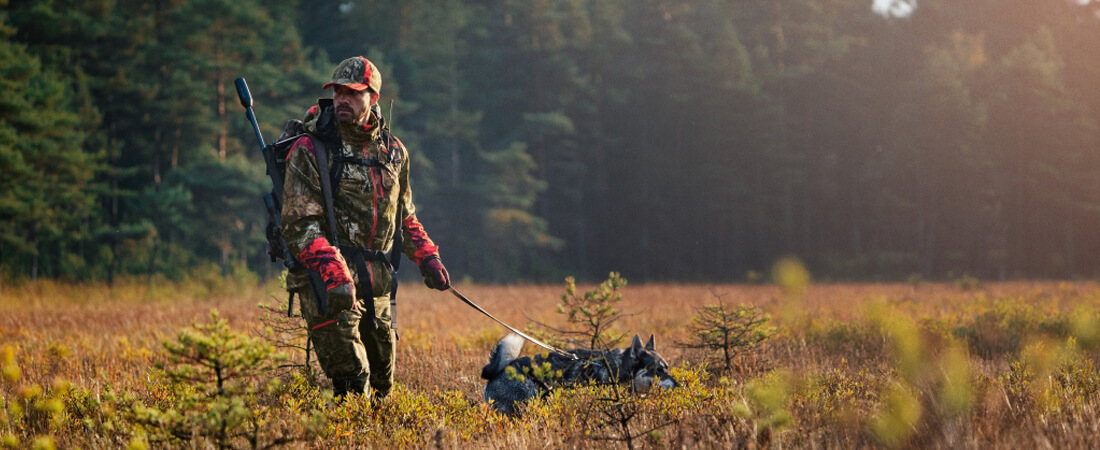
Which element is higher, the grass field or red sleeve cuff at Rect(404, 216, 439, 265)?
red sleeve cuff at Rect(404, 216, 439, 265)

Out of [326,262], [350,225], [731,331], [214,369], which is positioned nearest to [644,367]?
[731,331]

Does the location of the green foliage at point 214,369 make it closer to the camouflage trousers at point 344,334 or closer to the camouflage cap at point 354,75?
the camouflage trousers at point 344,334

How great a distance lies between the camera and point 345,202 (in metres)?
4.23

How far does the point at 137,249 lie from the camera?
2219 cm

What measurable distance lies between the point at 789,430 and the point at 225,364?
8.53ft

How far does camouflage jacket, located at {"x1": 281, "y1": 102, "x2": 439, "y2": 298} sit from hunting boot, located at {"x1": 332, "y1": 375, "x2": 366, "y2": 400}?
0.49 meters

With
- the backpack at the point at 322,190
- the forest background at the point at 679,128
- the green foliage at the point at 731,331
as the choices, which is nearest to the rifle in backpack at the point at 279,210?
the backpack at the point at 322,190

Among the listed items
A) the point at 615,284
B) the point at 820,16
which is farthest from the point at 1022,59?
the point at 615,284

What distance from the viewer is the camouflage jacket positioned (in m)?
3.85

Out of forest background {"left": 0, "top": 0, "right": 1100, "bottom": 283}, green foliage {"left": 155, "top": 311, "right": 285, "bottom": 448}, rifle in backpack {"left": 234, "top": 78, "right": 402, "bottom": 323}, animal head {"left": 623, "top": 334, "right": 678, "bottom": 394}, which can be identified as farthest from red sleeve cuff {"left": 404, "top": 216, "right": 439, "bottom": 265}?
forest background {"left": 0, "top": 0, "right": 1100, "bottom": 283}

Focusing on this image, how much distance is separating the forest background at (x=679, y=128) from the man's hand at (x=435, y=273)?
19835 millimetres

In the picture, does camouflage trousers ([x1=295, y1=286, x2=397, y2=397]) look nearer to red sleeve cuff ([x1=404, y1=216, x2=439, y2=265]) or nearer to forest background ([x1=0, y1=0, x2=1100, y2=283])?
red sleeve cuff ([x1=404, y1=216, x2=439, y2=265])

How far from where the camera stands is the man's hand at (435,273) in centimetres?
464

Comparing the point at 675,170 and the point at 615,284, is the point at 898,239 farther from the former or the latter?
the point at 615,284
